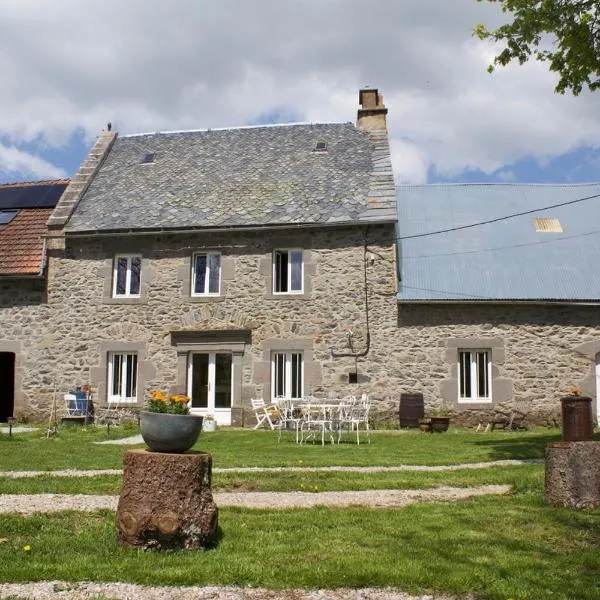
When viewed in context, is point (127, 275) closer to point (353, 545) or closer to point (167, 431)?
point (167, 431)

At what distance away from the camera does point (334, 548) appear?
5.54 meters

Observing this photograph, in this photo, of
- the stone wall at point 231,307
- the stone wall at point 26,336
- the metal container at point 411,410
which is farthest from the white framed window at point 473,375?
the stone wall at point 26,336

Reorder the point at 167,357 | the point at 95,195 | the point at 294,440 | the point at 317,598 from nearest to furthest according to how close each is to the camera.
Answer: the point at 317,598 < the point at 294,440 < the point at 167,357 < the point at 95,195

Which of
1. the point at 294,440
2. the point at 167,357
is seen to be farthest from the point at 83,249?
the point at 294,440

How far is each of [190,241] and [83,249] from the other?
113 inches

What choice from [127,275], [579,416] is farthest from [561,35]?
Answer: [127,275]

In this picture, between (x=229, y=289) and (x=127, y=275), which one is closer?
(x=229, y=289)

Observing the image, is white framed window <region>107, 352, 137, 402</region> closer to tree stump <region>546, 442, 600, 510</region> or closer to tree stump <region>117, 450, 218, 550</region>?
tree stump <region>546, 442, 600, 510</region>

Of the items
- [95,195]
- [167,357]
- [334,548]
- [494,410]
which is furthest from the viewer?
[95,195]

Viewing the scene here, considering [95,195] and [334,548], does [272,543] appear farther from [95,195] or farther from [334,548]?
[95,195]

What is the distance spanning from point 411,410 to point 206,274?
6.19 meters

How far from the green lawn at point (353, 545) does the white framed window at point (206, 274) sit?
962 cm

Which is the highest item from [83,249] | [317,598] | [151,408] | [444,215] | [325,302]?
[444,215]

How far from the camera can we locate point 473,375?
17.4 metres
